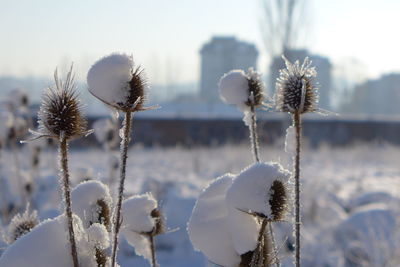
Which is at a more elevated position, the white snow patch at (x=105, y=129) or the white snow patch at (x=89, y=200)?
the white snow patch at (x=89, y=200)

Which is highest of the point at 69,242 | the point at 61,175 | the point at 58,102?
the point at 58,102

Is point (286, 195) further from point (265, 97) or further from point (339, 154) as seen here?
point (339, 154)

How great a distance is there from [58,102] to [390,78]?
61.8 metres

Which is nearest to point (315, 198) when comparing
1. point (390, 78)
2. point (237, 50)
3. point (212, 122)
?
point (212, 122)

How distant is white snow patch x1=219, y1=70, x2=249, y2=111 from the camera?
1.11 m

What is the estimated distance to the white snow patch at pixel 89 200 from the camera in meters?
0.88

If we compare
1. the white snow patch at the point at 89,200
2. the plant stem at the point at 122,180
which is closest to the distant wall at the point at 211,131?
the white snow patch at the point at 89,200

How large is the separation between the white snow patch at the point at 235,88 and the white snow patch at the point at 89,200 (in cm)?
37

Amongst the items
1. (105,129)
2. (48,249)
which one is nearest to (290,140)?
(48,249)

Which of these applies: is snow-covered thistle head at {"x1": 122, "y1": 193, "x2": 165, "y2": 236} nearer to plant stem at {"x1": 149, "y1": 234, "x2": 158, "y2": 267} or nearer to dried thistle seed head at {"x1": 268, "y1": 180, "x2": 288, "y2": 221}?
plant stem at {"x1": 149, "y1": 234, "x2": 158, "y2": 267}

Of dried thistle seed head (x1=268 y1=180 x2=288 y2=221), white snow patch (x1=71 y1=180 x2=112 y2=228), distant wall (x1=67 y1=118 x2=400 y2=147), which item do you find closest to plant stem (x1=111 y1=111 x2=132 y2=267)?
white snow patch (x1=71 y1=180 x2=112 y2=228)

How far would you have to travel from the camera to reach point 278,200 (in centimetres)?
74

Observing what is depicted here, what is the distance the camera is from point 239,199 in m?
0.72

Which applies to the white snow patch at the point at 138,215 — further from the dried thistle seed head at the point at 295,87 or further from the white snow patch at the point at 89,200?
the dried thistle seed head at the point at 295,87
